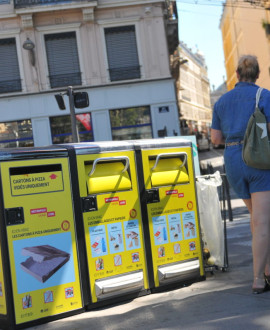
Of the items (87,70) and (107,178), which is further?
(87,70)

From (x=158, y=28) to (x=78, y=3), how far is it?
135 inches

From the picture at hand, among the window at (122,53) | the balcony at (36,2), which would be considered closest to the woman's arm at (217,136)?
the window at (122,53)

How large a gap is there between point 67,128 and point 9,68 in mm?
3472

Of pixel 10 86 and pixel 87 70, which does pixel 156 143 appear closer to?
pixel 87 70

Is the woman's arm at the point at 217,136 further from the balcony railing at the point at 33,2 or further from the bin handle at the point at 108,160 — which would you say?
the balcony railing at the point at 33,2

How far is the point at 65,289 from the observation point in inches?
174

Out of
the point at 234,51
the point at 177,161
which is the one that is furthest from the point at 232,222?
the point at 234,51

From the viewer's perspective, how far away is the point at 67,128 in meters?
24.5

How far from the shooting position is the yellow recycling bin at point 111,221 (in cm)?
456

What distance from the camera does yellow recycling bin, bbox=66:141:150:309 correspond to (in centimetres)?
456

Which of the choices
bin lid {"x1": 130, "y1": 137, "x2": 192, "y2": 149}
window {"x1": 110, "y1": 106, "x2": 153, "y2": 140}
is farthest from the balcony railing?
bin lid {"x1": 130, "y1": 137, "x2": 192, "y2": 149}

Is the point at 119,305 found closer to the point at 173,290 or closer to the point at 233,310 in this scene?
the point at 173,290

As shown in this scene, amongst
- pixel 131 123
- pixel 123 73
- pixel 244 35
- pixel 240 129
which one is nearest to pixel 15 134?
pixel 131 123

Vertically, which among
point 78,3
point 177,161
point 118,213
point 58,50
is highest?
point 78,3
